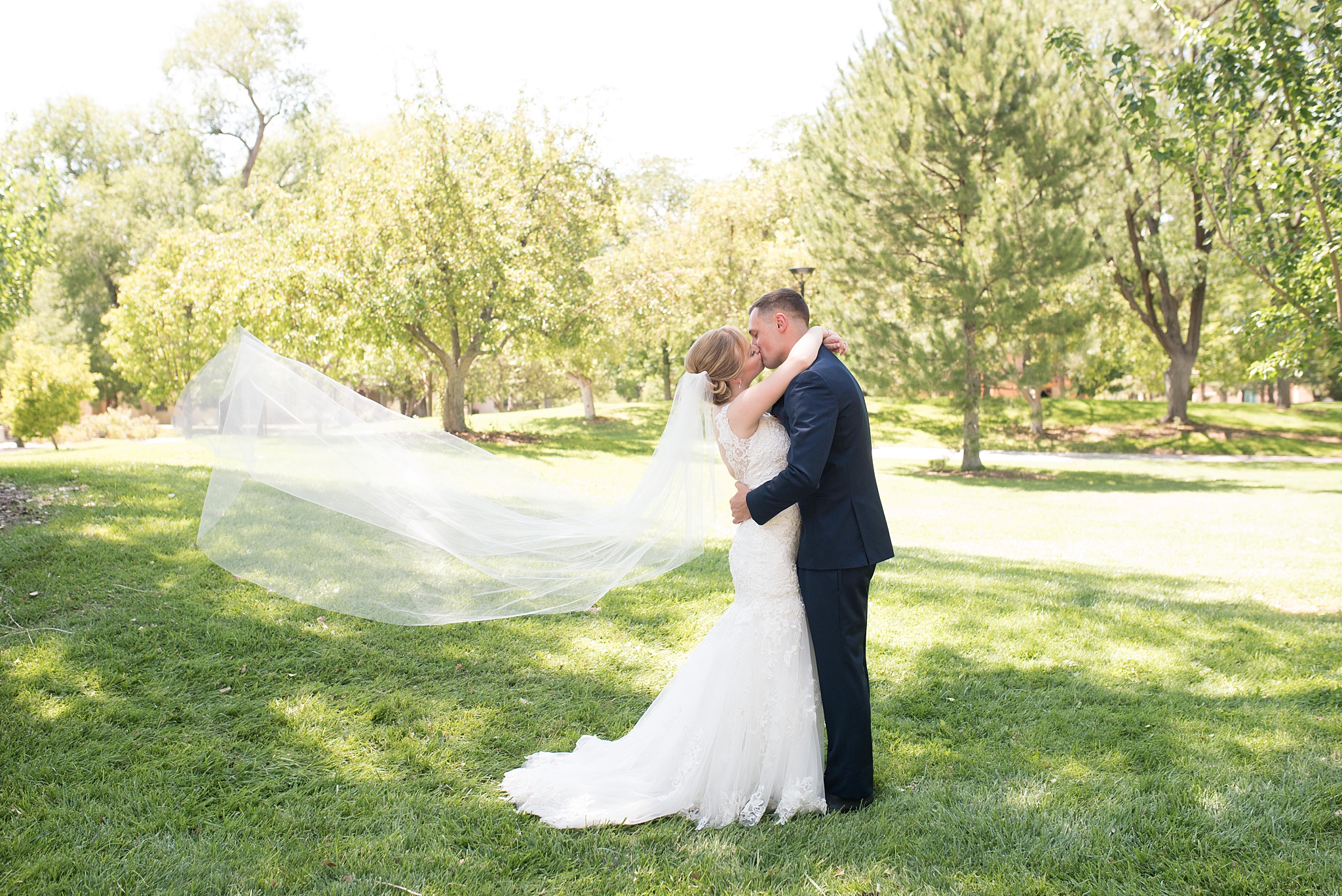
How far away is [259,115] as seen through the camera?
4041cm

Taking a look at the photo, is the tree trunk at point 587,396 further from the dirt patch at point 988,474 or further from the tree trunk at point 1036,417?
the tree trunk at point 1036,417

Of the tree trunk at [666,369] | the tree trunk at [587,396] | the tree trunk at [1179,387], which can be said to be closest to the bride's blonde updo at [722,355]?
the tree trunk at [587,396]

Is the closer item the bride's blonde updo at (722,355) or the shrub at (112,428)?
the bride's blonde updo at (722,355)

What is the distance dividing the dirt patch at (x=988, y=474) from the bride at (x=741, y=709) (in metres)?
18.3

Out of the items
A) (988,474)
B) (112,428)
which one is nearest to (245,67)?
(112,428)

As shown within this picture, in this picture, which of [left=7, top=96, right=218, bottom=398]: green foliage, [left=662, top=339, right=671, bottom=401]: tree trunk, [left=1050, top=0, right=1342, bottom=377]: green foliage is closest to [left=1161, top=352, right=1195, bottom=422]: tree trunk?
[left=662, top=339, right=671, bottom=401]: tree trunk

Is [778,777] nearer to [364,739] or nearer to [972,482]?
[364,739]

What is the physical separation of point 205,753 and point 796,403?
346 cm

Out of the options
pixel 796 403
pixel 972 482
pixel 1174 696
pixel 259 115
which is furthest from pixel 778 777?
pixel 259 115

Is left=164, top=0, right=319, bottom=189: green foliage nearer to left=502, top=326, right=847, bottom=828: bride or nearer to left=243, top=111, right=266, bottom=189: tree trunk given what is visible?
left=243, top=111, right=266, bottom=189: tree trunk

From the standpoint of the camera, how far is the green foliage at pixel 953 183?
18469 mm

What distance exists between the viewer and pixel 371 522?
4.53 m

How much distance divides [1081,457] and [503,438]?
741 inches

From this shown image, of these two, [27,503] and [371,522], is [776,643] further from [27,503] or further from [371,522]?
[27,503]
